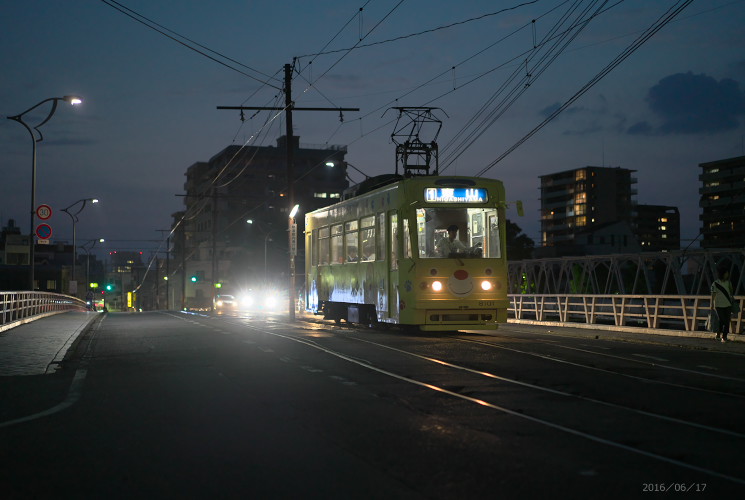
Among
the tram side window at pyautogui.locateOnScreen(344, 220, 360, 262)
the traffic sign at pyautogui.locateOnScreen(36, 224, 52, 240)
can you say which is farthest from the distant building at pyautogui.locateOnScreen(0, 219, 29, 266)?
the tram side window at pyautogui.locateOnScreen(344, 220, 360, 262)

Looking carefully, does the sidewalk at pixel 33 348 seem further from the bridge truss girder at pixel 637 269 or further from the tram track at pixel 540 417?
the bridge truss girder at pixel 637 269

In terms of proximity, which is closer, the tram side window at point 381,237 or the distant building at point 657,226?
the tram side window at point 381,237

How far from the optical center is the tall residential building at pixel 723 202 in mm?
116688

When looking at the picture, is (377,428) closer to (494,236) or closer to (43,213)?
(494,236)

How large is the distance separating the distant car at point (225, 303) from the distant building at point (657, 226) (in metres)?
114

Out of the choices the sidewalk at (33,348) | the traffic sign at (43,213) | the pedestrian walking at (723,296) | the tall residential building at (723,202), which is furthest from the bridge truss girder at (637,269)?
the tall residential building at (723,202)

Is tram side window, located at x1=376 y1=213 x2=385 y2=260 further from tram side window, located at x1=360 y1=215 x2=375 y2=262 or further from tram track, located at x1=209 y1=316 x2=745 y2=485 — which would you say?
tram track, located at x1=209 y1=316 x2=745 y2=485

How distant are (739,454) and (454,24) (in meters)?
20.7

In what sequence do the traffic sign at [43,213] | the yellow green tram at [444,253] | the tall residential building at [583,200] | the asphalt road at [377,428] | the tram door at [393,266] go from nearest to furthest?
the asphalt road at [377,428] → the yellow green tram at [444,253] → the tram door at [393,266] → the traffic sign at [43,213] → the tall residential building at [583,200]

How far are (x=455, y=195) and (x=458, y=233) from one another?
0.99m

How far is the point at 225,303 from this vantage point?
73062mm

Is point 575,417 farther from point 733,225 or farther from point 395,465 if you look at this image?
point 733,225
